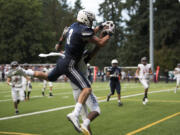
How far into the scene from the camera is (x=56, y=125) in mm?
9008

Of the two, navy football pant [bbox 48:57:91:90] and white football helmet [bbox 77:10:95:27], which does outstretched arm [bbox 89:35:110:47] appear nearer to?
white football helmet [bbox 77:10:95:27]

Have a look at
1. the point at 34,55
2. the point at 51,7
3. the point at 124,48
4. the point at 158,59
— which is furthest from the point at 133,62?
the point at 51,7

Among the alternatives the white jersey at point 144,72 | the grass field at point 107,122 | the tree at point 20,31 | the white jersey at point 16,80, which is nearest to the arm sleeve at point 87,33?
the grass field at point 107,122

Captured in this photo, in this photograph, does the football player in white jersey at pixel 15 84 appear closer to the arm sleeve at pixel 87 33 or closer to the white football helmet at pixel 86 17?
the white football helmet at pixel 86 17

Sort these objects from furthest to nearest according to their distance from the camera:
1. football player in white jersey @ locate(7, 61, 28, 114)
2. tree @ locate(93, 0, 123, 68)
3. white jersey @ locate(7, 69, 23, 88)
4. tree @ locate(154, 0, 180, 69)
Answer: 1. tree @ locate(93, 0, 123, 68)
2. tree @ locate(154, 0, 180, 69)
3. white jersey @ locate(7, 69, 23, 88)
4. football player in white jersey @ locate(7, 61, 28, 114)

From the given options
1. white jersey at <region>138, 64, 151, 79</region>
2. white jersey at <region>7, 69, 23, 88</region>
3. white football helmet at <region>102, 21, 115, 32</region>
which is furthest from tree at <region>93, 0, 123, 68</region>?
white football helmet at <region>102, 21, 115, 32</region>

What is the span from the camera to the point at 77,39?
5.89 m

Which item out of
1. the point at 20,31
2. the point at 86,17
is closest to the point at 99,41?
the point at 86,17

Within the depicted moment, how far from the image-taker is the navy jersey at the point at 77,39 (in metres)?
5.82

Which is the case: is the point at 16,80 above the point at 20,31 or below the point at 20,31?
below

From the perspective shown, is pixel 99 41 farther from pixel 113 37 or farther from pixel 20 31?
pixel 113 37

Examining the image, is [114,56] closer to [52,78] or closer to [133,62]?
[133,62]

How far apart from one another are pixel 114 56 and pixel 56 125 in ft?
175

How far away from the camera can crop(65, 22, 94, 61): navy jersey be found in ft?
19.1
